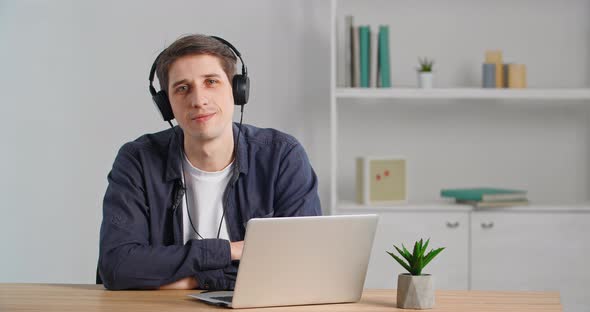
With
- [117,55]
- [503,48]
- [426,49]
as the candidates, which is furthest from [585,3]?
[117,55]

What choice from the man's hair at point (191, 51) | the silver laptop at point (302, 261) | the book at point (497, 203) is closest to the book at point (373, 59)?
the book at point (497, 203)

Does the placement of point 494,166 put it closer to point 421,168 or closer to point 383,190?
point 421,168

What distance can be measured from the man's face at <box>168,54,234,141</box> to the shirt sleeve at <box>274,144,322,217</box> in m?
0.21

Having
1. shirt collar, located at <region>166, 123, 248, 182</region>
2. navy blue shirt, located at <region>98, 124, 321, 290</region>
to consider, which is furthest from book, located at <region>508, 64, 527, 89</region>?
shirt collar, located at <region>166, 123, 248, 182</region>

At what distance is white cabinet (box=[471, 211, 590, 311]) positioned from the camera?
3.72 meters

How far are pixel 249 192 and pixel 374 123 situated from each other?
6.00 ft

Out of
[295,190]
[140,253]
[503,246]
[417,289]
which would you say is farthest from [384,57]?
[417,289]

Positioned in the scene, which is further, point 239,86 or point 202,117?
point 239,86

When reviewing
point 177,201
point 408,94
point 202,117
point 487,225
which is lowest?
point 487,225

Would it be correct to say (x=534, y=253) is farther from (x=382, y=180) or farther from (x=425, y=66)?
(x=425, y=66)

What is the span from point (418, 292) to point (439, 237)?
201 cm

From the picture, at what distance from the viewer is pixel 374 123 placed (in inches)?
160

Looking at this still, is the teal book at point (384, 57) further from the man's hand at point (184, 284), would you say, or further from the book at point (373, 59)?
the man's hand at point (184, 284)

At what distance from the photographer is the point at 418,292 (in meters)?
1.75
